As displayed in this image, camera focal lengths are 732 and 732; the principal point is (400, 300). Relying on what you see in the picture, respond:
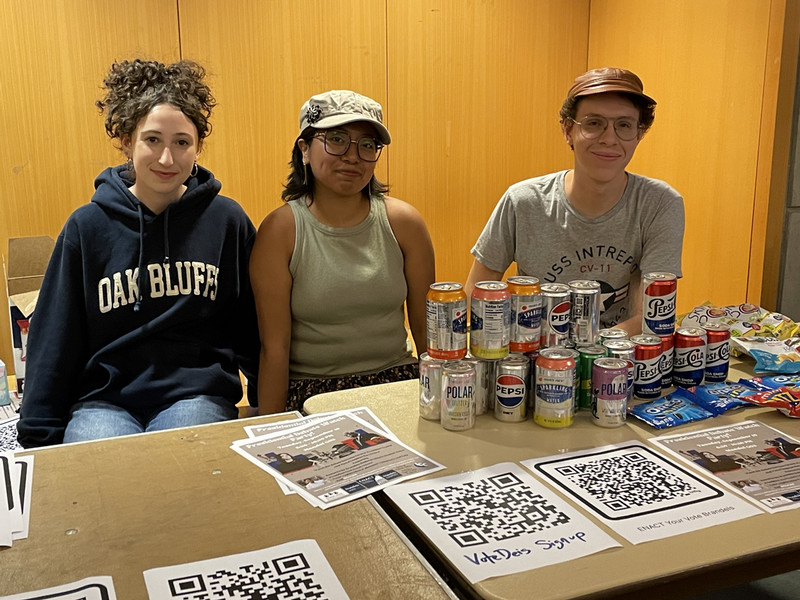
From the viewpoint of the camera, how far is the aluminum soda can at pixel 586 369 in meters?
1.36

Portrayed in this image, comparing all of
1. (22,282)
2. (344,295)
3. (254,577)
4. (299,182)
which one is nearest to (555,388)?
(254,577)

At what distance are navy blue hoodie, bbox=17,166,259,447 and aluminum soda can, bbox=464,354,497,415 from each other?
31.2 inches

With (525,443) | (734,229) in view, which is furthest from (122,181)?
(734,229)

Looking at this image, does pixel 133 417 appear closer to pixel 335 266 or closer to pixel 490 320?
pixel 335 266

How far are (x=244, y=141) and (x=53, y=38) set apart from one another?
0.77 m

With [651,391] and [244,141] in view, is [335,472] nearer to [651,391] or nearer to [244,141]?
[651,391]

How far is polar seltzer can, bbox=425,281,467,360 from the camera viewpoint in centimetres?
130

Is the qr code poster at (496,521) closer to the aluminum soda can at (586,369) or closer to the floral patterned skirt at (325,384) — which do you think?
the aluminum soda can at (586,369)

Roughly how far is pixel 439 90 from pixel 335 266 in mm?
1620

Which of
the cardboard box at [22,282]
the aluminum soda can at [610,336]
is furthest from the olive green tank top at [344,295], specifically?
the cardboard box at [22,282]

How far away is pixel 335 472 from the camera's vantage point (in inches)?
46.0

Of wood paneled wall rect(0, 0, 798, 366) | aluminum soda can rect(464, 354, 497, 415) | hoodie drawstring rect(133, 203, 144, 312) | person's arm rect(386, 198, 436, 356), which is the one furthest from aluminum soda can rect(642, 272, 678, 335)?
A: wood paneled wall rect(0, 0, 798, 366)

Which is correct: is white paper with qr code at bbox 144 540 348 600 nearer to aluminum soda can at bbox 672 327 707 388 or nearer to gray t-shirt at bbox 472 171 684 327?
aluminum soda can at bbox 672 327 707 388

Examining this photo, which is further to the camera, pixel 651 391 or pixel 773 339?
pixel 773 339
